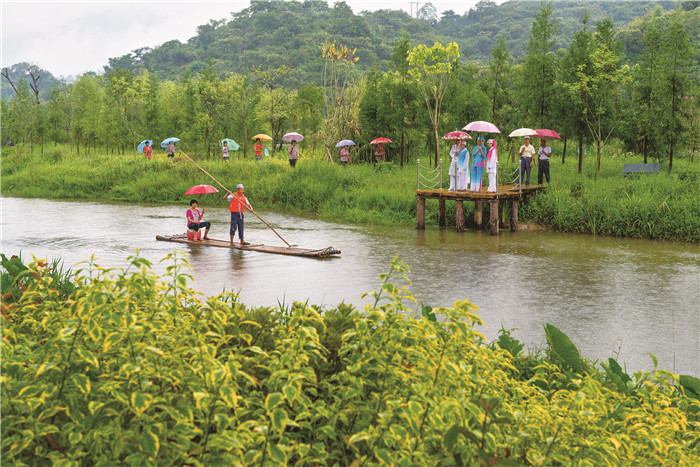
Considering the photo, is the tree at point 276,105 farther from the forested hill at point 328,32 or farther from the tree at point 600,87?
the forested hill at point 328,32

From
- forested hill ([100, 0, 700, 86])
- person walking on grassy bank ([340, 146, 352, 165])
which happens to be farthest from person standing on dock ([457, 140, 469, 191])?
forested hill ([100, 0, 700, 86])

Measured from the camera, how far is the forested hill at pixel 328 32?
7431 centimetres

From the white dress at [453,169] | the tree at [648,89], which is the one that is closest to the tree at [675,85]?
the tree at [648,89]

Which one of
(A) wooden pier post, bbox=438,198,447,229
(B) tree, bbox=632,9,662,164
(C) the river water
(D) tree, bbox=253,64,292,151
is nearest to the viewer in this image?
(C) the river water

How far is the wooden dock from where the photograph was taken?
57.2 ft

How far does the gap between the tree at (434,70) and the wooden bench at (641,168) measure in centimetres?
618

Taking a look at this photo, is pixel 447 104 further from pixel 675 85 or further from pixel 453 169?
pixel 675 85

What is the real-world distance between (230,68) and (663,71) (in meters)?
61.0

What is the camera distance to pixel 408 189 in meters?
21.1

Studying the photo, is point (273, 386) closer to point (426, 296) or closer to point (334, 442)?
point (334, 442)

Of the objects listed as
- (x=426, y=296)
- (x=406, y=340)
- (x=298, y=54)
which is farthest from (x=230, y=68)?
(x=406, y=340)

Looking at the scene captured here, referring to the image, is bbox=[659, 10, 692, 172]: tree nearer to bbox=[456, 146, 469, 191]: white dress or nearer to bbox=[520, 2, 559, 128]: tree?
bbox=[520, 2, 559, 128]: tree

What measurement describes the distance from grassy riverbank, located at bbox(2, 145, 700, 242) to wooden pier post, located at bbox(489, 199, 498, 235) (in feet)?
6.15

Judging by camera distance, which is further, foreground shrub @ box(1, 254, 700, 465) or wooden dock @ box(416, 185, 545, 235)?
wooden dock @ box(416, 185, 545, 235)
